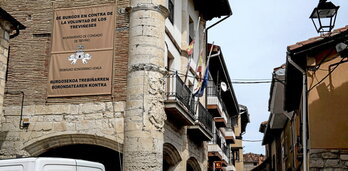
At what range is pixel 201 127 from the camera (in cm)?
1880

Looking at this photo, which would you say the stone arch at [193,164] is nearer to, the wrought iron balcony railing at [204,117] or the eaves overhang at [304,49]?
the wrought iron balcony railing at [204,117]

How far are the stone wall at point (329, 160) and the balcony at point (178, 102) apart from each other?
4044mm

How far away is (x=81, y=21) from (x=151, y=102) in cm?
327

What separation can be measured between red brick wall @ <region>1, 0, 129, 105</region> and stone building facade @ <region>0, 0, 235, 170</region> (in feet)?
0.09

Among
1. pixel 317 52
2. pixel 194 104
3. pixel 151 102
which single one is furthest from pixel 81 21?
pixel 317 52

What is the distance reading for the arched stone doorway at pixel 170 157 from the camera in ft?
53.5

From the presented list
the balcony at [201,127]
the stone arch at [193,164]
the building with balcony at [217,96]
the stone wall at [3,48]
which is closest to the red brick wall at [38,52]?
the stone wall at [3,48]

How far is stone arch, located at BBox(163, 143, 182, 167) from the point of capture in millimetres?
16234

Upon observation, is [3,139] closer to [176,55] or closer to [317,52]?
[176,55]

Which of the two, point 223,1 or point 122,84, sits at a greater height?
point 223,1

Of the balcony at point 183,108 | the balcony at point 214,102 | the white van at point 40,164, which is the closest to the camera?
the white van at point 40,164

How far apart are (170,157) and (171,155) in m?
0.10

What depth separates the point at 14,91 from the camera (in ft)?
49.2

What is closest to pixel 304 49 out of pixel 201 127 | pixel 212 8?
pixel 201 127
